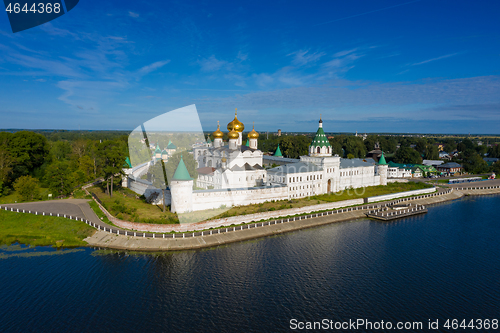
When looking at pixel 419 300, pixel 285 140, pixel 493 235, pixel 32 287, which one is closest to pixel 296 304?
pixel 419 300

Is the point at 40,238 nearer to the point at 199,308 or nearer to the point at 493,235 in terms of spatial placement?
the point at 199,308

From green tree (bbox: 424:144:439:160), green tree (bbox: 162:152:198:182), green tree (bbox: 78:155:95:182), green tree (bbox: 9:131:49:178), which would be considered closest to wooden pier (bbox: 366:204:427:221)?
green tree (bbox: 162:152:198:182)

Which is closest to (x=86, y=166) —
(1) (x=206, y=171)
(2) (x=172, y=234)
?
(1) (x=206, y=171)

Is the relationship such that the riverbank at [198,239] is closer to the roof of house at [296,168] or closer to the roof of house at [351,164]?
the roof of house at [296,168]

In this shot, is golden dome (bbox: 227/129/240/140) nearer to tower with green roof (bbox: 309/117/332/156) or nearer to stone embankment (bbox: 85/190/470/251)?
tower with green roof (bbox: 309/117/332/156)

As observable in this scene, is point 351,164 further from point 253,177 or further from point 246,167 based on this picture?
point 246,167
